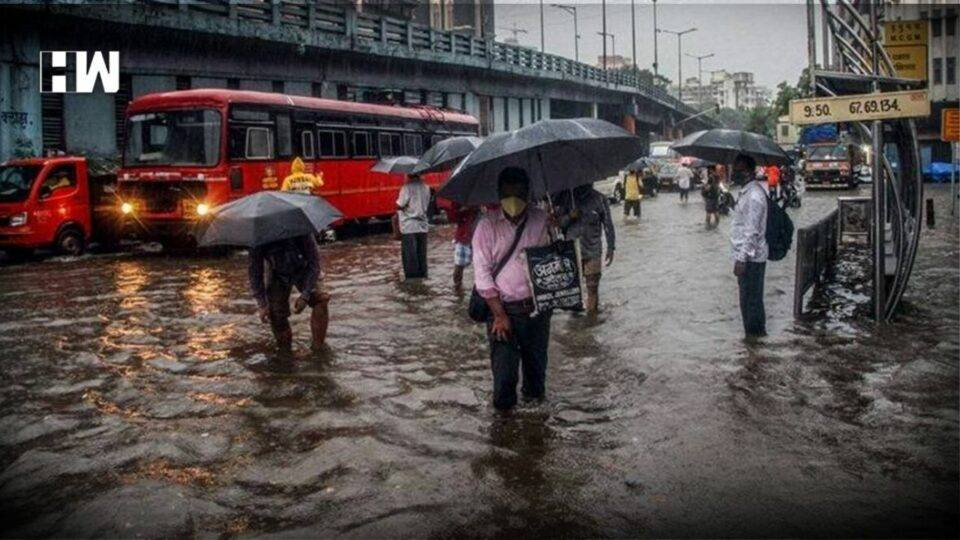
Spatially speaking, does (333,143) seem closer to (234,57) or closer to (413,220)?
(234,57)

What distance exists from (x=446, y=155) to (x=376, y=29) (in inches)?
921

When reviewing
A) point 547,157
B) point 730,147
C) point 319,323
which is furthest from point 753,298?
point 319,323

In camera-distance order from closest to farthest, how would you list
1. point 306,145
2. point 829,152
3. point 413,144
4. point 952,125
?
point 306,145 → point 952,125 → point 413,144 → point 829,152

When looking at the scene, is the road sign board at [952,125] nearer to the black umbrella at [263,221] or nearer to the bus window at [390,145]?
the bus window at [390,145]

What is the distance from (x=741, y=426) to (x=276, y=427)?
3.19m

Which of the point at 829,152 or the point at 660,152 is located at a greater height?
the point at 660,152

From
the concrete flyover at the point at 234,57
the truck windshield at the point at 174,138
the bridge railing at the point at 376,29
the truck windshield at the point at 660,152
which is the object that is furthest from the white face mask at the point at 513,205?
the truck windshield at the point at 660,152

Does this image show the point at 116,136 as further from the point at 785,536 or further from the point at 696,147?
the point at 785,536

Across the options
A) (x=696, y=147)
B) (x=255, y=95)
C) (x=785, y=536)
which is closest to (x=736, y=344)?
(x=696, y=147)

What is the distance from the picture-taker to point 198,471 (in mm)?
5148

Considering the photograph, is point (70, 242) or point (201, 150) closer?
point (201, 150)

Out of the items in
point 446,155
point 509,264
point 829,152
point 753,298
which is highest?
point 829,152

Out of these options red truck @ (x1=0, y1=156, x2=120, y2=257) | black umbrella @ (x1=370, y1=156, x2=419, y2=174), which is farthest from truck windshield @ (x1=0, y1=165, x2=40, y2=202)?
black umbrella @ (x1=370, y1=156, x2=419, y2=174)

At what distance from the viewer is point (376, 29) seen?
32094 mm
